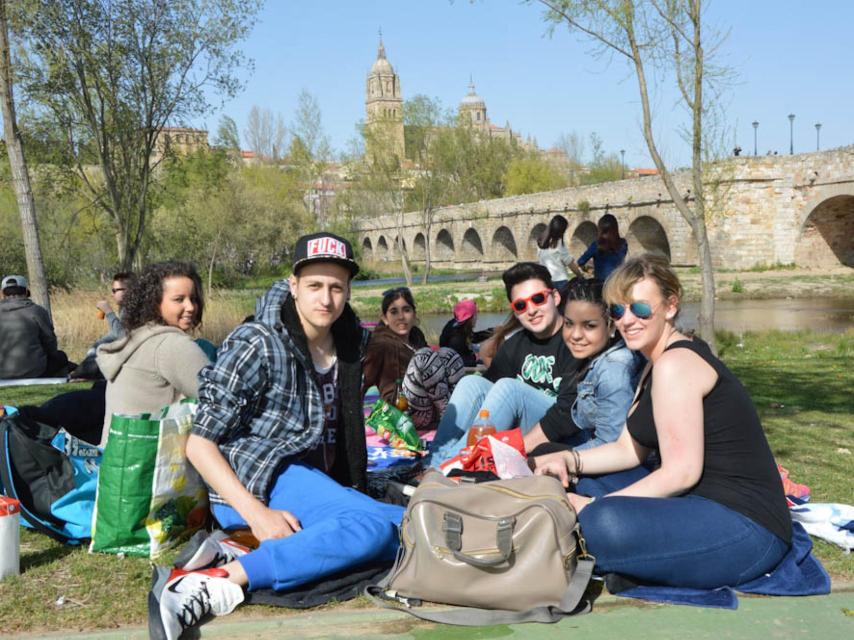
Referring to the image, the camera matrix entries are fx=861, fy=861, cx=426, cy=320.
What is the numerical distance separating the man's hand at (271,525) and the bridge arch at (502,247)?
2027 inches

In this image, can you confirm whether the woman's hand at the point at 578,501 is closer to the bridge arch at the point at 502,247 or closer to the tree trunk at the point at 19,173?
the tree trunk at the point at 19,173

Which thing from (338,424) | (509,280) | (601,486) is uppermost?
(509,280)

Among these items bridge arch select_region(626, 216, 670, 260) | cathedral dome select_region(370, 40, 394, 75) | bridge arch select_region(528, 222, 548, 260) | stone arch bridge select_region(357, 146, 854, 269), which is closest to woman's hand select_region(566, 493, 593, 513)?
stone arch bridge select_region(357, 146, 854, 269)

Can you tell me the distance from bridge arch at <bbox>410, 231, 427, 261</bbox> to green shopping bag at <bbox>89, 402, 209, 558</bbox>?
6211cm

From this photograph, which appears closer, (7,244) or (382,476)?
(382,476)

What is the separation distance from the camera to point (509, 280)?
4.71 m

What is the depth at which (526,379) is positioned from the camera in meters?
4.79

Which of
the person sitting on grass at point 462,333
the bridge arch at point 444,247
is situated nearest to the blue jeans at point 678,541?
the person sitting on grass at point 462,333

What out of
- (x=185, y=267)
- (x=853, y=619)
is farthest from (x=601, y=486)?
(x=185, y=267)

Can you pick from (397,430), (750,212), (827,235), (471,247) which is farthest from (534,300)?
(471,247)

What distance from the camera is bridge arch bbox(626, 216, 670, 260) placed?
130 ft

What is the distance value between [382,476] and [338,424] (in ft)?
2.97

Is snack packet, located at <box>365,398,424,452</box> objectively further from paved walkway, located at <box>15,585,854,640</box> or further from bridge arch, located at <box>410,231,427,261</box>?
bridge arch, located at <box>410,231,427,261</box>

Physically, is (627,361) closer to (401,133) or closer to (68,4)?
(68,4)
